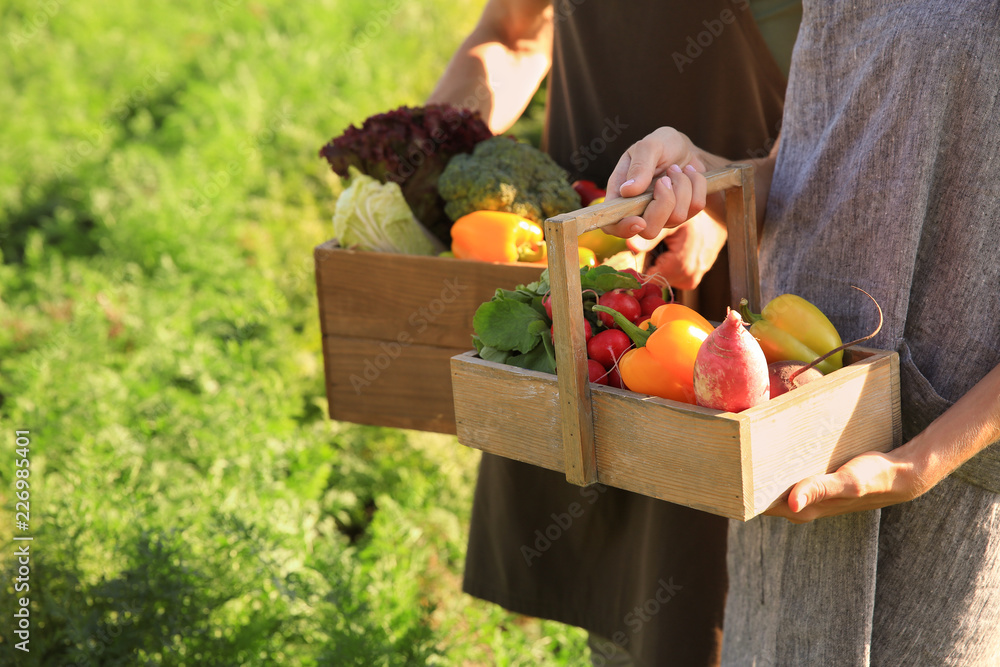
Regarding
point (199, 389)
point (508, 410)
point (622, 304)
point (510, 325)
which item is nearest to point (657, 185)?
point (622, 304)

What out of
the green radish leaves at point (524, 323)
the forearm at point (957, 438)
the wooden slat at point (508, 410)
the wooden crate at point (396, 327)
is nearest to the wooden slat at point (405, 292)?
the wooden crate at point (396, 327)

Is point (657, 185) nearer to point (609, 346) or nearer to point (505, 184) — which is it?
point (609, 346)

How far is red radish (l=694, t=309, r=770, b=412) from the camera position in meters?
1.16

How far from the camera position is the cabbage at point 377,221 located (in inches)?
80.7

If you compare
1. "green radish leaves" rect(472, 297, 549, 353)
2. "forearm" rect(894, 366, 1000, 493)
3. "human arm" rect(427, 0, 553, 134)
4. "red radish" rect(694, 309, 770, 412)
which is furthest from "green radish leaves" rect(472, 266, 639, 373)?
"human arm" rect(427, 0, 553, 134)

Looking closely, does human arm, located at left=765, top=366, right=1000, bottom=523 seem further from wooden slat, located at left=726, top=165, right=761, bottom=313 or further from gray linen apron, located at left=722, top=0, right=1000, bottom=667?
wooden slat, located at left=726, top=165, right=761, bottom=313

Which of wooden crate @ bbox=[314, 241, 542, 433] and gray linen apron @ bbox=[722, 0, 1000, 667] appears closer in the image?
gray linen apron @ bbox=[722, 0, 1000, 667]

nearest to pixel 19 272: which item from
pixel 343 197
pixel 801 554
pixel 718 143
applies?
pixel 343 197

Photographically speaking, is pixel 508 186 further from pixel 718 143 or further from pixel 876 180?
pixel 876 180

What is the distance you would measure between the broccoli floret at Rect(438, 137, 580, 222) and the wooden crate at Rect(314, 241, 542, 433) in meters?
0.19

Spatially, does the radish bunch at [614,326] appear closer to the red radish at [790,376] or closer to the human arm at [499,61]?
the red radish at [790,376]

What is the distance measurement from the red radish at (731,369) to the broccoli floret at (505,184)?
0.89m

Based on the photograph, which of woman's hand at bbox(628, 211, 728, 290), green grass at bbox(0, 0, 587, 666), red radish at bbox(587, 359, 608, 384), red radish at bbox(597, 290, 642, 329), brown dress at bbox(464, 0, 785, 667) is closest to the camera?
red radish at bbox(587, 359, 608, 384)

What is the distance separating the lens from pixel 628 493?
88.4 inches
